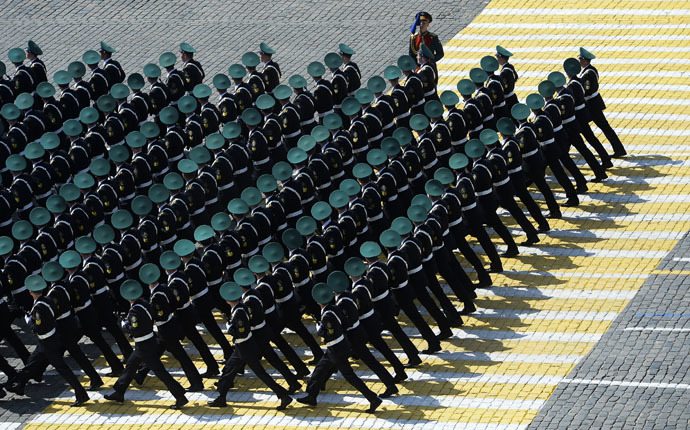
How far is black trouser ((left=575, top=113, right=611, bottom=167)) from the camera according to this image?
26.2 m

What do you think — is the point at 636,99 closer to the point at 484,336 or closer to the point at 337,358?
the point at 484,336

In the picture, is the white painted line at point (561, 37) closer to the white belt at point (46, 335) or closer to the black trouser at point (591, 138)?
the black trouser at point (591, 138)

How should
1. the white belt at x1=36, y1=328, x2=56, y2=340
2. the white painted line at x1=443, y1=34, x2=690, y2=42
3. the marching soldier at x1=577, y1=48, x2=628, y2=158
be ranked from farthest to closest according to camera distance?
the white painted line at x1=443, y1=34, x2=690, y2=42
the marching soldier at x1=577, y1=48, x2=628, y2=158
the white belt at x1=36, y1=328, x2=56, y2=340

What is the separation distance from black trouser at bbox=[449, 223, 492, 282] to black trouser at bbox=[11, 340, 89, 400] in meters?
6.14

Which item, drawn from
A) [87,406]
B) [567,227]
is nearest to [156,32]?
[567,227]

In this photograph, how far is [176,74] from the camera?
2758cm

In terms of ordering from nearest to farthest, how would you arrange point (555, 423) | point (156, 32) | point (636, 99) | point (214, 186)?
point (555, 423) → point (214, 186) → point (636, 99) → point (156, 32)

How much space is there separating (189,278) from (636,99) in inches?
469

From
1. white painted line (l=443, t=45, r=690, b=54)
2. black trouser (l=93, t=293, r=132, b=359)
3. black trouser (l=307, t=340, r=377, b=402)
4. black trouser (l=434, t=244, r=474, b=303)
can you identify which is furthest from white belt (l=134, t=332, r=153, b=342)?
white painted line (l=443, t=45, r=690, b=54)

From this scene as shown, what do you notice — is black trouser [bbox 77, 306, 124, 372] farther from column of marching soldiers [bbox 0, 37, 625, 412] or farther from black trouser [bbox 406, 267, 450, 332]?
black trouser [bbox 406, 267, 450, 332]

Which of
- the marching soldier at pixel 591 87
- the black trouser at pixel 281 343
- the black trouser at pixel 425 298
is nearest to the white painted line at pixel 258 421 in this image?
the black trouser at pixel 281 343

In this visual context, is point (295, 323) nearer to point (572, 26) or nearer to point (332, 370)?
point (332, 370)

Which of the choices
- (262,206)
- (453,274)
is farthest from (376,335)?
(262,206)

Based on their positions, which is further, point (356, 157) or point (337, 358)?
point (356, 157)
